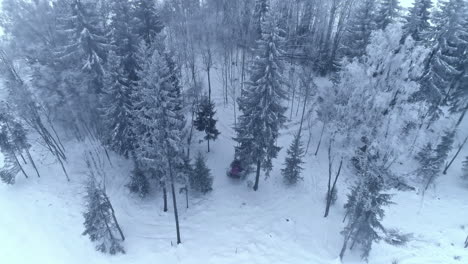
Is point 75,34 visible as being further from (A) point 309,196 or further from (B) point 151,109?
(A) point 309,196

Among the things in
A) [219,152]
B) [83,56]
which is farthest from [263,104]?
[83,56]

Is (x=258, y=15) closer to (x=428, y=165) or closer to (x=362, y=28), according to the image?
(x=362, y=28)

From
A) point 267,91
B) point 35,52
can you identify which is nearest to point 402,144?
point 267,91

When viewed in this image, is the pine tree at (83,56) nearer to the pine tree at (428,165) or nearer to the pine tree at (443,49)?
the pine tree at (443,49)

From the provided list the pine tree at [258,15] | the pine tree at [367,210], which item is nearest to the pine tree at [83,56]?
the pine tree at [258,15]

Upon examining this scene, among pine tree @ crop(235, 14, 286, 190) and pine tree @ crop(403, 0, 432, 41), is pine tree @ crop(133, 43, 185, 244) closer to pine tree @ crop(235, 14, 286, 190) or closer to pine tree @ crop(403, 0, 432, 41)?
pine tree @ crop(235, 14, 286, 190)

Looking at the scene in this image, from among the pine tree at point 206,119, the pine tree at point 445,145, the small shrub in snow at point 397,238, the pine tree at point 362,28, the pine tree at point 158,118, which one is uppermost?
the pine tree at point 362,28
